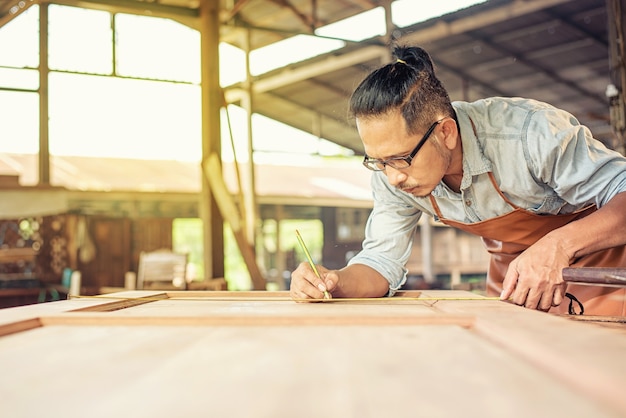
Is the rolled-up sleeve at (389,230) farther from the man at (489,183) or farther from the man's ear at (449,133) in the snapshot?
the man's ear at (449,133)

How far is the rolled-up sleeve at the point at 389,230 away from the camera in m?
2.08

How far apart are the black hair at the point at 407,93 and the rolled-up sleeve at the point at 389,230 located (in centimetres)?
36

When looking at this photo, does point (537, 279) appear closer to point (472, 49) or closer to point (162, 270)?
point (162, 270)

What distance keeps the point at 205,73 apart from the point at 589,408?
4.95m

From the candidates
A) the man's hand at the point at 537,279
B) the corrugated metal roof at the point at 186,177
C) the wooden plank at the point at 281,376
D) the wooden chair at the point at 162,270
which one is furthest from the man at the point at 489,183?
the corrugated metal roof at the point at 186,177

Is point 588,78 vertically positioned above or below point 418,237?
above

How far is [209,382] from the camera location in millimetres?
692

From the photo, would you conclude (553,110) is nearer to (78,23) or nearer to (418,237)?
(78,23)

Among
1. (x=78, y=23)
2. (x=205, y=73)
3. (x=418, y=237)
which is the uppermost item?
(x=78, y=23)

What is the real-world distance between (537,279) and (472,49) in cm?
840

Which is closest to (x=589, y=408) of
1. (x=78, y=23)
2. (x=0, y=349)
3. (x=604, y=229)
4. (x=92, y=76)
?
(x=0, y=349)

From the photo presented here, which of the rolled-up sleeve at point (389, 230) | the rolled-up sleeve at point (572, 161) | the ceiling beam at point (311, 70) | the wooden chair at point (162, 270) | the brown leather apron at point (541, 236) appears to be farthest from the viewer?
the ceiling beam at point (311, 70)

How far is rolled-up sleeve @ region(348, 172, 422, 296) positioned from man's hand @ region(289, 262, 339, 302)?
300 millimetres

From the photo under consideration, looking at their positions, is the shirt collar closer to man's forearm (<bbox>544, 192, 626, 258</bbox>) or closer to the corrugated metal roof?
man's forearm (<bbox>544, 192, 626, 258</bbox>)
